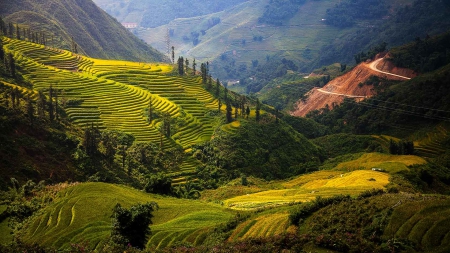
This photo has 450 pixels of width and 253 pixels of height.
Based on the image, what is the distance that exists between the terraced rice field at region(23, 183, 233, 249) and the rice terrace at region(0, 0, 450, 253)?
0.64ft

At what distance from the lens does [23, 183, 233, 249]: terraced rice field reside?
30.7 m

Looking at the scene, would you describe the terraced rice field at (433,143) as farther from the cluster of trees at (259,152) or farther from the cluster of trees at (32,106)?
the cluster of trees at (32,106)

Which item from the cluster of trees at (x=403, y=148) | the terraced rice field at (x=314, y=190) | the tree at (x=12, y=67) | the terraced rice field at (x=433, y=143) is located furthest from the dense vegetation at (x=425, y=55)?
the tree at (x=12, y=67)

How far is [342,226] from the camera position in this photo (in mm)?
23750

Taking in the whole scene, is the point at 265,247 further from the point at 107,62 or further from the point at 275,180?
the point at 107,62

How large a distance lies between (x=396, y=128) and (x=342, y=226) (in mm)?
81586

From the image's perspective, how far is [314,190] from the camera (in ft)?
150

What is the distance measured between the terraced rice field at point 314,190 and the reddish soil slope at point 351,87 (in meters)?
72.4

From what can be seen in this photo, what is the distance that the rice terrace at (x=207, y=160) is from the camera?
24875 mm

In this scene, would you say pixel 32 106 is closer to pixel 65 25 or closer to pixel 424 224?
pixel 424 224

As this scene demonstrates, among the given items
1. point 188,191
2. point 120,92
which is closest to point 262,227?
point 188,191

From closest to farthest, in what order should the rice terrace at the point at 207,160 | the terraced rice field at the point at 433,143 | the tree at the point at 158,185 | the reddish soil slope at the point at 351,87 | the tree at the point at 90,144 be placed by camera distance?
the rice terrace at the point at 207,160, the tree at the point at 158,185, the tree at the point at 90,144, the terraced rice field at the point at 433,143, the reddish soil slope at the point at 351,87

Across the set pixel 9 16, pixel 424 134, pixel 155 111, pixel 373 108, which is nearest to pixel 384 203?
pixel 155 111

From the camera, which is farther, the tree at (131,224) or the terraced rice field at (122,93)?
the terraced rice field at (122,93)
